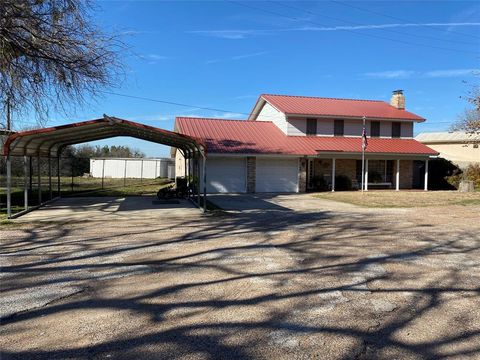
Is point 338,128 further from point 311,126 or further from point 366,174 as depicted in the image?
point 366,174

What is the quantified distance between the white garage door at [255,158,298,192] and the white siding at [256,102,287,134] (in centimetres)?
319

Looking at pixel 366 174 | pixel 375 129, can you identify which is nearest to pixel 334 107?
pixel 375 129

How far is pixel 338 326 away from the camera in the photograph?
14.3ft

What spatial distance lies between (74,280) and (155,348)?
8.57ft

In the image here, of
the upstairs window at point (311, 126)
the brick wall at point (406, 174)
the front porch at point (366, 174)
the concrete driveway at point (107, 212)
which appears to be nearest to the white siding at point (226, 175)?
the front porch at point (366, 174)

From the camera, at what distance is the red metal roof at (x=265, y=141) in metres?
24.0

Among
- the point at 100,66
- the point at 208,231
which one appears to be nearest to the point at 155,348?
the point at 208,231

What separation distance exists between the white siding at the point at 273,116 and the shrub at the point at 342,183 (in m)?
4.59

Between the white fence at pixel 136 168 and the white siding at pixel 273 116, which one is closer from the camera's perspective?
the white siding at pixel 273 116

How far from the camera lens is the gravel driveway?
12.7 feet

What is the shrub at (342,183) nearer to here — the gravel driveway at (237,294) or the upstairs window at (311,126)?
the upstairs window at (311,126)

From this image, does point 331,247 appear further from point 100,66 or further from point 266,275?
point 100,66

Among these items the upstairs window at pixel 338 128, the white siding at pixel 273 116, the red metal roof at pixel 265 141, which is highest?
the white siding at pixel 273 116

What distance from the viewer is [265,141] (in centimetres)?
2564
